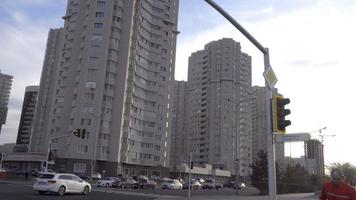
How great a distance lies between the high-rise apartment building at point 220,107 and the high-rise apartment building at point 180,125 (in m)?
3.21

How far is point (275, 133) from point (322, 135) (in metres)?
55.0

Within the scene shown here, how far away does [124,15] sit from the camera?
90.3 m

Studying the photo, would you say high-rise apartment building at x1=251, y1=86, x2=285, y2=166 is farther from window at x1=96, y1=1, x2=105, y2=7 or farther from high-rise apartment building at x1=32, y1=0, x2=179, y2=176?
window at x1=96, y1=1, x2=105, y2=7

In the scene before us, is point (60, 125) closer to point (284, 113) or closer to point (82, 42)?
point (82, 42)

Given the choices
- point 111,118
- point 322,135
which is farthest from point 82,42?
point 322,135

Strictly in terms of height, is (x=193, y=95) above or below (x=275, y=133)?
above

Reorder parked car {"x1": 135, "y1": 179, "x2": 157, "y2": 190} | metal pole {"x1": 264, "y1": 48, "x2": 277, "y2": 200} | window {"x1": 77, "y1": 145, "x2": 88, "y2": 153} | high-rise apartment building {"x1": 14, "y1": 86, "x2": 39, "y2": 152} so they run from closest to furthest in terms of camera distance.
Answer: metal pole {"x1": 264, "y1": 48, "x2": 277, "y2": 200}, parked car {"x1": 135, "y1": 179, "x2": 157, "y2": 190}, window {"x1": 77, "y1": 145, "x2": 88, "y2": 153}, high-rise apartment building {"x1": 14, "y1": 86, "x2": 39, "y2": 152}

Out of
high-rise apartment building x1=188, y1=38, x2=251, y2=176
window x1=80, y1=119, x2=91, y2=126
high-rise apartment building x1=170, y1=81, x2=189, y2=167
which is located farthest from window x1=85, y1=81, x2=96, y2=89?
high-rise apartment building x1=170, y1=81, x2=189, y2=167

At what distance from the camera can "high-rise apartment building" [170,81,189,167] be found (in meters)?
152

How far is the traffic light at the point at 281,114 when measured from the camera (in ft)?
43.5

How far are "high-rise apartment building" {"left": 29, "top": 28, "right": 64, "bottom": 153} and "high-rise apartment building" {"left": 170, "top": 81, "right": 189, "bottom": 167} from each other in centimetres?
3954

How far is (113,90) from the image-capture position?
85.4m

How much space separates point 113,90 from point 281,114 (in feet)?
242

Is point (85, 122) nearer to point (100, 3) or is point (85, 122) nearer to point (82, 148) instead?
point (82, 148)
